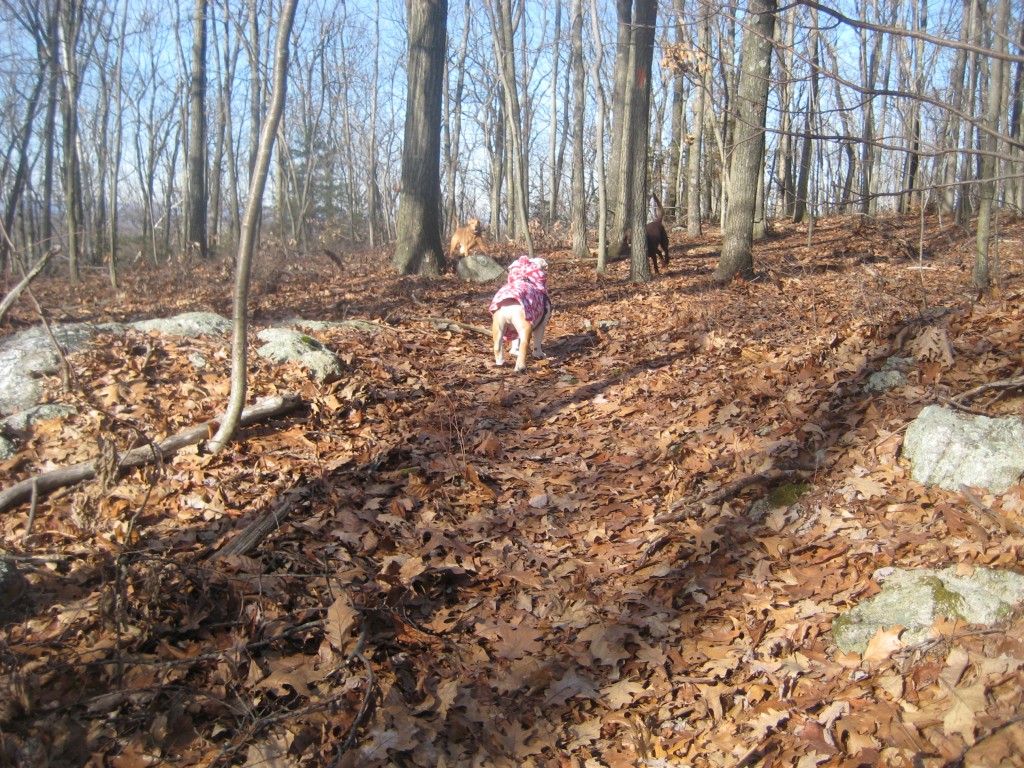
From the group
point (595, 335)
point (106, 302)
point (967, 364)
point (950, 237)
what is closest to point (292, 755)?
point (967, 364)

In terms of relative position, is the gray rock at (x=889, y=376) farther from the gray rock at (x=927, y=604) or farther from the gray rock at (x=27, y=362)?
the gray rock at (x=27, y=362)

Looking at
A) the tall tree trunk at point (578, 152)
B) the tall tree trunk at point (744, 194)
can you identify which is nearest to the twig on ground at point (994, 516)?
the tall tree trunk at point (744, 194)

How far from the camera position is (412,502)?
4.87m

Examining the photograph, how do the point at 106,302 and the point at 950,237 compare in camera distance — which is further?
the point at 950,237

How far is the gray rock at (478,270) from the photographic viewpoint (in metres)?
13.3

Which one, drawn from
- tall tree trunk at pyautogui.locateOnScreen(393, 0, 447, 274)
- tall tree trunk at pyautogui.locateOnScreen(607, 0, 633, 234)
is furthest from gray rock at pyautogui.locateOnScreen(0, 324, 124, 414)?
tall tree trunk at pyautogui.locateOnScreen(607, 0, 633, 234)

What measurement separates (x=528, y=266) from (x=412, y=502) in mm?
3812

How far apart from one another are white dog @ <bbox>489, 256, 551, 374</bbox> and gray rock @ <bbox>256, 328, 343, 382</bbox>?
1.89 m

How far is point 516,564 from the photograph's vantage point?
4.31 m

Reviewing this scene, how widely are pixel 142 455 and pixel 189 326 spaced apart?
277 cm

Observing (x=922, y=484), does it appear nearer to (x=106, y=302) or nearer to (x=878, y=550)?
(x=878, y=550)

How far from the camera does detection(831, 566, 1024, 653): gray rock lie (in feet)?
10.5

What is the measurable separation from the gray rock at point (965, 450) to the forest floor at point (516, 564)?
126mm

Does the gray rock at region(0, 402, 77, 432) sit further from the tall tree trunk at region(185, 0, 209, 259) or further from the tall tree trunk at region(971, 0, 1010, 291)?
the tall tree trunk at region(185, 0, 209, 259)
